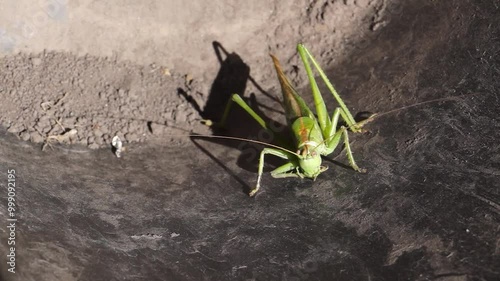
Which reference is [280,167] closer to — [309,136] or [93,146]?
[309,136]

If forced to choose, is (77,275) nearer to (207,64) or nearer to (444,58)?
(207,64)

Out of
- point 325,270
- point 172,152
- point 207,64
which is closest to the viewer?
point 325,270

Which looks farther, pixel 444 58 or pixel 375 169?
pixel 444 58

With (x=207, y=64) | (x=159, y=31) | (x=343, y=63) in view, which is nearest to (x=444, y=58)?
(x=343, y=63)

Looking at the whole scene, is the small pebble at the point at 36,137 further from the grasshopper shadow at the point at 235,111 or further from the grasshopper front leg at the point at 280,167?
the grasshopper front leg at the point at 280,167

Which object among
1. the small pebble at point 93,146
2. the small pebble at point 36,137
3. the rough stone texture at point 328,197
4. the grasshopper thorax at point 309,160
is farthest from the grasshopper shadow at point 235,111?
the small pebble at point 36,137

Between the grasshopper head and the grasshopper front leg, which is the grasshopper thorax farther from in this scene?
the grasshopper front leg

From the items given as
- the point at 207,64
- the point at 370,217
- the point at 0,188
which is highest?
the point at 207,64
